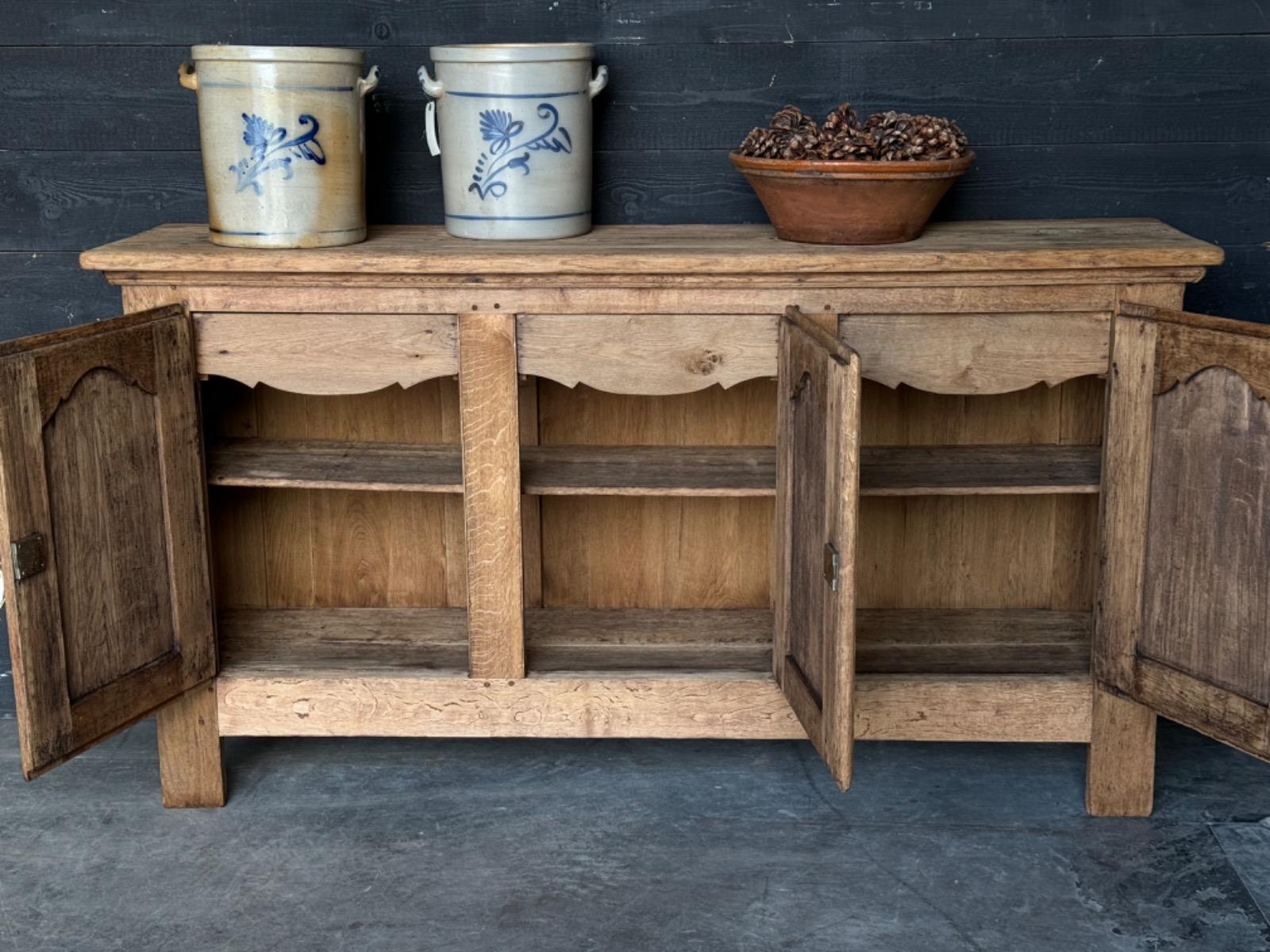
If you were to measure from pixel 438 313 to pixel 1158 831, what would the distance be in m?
1.57

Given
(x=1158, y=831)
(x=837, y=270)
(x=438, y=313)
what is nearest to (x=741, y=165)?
(x=837, y=270)

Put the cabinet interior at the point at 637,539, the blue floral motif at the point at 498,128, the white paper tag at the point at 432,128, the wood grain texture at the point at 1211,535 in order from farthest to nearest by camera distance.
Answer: the cabinet interior at the point at 637,539
the white paper tag at the point at 432,128
the blue floral motif at the point at 498,128
the wood grain texture at the point at 1211,535

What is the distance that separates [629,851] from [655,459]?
2.44 ft

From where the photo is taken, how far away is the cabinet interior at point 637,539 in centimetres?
278

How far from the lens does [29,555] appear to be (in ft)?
7.27

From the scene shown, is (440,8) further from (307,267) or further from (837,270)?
(837,270)

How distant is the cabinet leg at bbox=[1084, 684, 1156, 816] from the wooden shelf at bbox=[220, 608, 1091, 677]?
0.11m

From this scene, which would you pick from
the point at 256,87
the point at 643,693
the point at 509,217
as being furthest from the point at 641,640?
the point at 256,87

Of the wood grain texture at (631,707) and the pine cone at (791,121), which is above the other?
the pine cone at (791,121)

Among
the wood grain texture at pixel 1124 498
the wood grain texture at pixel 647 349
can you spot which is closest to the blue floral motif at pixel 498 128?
the wood grain texture at pixel 647 349

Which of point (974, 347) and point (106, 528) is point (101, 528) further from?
point (974, 347)

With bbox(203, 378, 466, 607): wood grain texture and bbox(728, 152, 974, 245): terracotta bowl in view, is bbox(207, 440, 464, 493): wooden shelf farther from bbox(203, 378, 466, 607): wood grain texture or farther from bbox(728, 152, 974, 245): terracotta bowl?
bbox(728, 152, 974, 245): terracotta bowl

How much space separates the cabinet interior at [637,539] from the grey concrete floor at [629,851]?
244mm

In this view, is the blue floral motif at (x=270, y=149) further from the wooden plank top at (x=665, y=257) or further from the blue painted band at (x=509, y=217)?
the blue painted band at (x=509, y=217)
